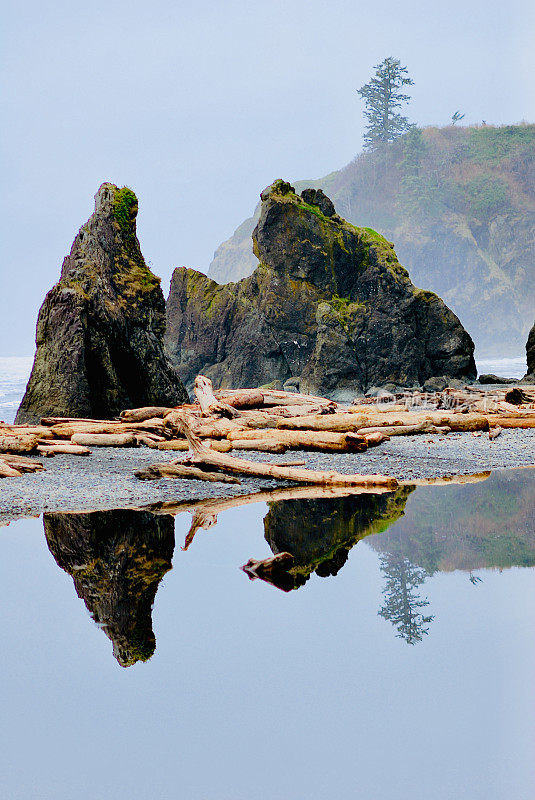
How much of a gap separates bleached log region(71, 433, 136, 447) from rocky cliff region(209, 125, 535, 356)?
76.0 m

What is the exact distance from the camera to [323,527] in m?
5.68

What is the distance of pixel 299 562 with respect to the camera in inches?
182

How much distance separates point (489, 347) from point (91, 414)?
74995 mm

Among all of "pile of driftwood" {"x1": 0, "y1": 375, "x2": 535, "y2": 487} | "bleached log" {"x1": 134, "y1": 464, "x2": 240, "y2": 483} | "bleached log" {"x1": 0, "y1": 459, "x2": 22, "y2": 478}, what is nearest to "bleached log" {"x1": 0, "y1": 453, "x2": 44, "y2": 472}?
"pile of driftwood" {"x1": 0, "y1": 375, "x2": 535, "y2": 487}

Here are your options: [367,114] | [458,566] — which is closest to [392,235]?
[367,114]

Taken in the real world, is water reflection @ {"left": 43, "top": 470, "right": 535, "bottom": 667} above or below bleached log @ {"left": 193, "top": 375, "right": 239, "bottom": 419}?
below

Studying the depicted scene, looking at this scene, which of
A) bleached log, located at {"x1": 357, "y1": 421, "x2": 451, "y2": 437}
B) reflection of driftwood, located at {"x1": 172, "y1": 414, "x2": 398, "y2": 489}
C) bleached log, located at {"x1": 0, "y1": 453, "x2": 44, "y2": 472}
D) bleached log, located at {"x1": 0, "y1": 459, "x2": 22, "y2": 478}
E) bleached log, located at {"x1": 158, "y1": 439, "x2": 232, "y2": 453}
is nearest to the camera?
reflection of driftwood, located at {"x1": 172, "y1": 414, "x2": 398, "y2": 489}

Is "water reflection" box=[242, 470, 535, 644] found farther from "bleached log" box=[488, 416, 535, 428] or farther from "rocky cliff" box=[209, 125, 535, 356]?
"rocky cliff" box=[209, 125, 535, 356]

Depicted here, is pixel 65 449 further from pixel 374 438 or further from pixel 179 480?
pixel 374 438

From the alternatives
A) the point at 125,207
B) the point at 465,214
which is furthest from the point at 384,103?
the point at 125,207

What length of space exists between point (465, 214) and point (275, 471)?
282 feet

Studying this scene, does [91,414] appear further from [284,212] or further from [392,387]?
[284,212]

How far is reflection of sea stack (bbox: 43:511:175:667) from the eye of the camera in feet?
11.3

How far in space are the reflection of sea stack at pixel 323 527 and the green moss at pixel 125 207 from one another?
9.53 metres
